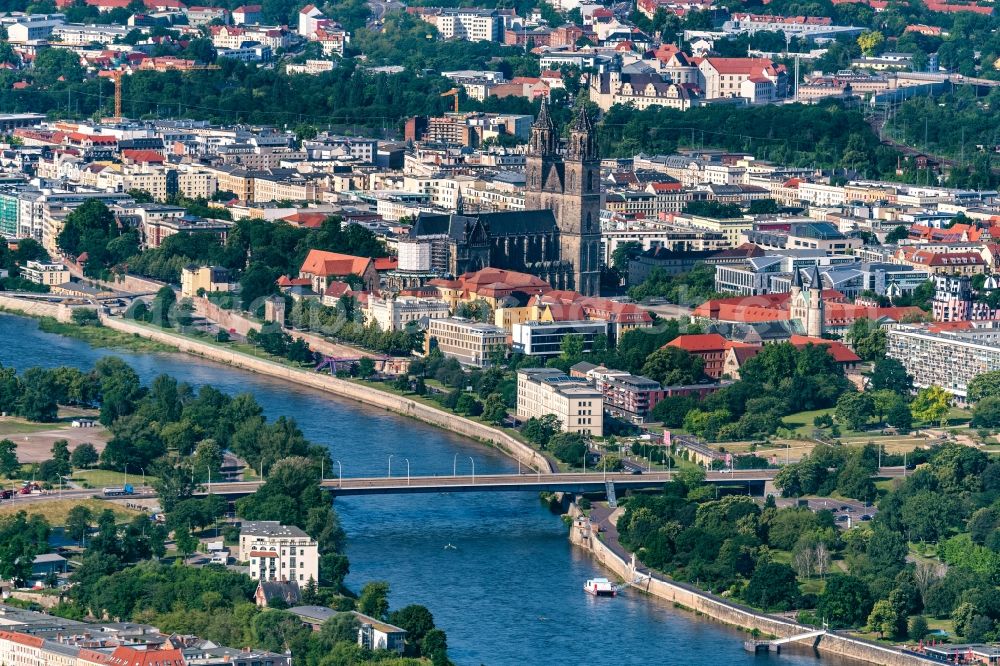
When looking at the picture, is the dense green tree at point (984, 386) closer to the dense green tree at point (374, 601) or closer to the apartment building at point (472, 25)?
the dense green tree at point (374, 601)

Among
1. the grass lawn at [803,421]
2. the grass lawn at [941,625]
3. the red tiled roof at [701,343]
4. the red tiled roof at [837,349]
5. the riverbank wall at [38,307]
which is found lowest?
the riverbank wall at [38,307]

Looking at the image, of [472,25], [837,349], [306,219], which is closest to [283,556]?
[837,349]

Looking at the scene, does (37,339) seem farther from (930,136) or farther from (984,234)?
(930,136)

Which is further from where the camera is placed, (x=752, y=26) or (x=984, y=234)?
(x=752, y=26)

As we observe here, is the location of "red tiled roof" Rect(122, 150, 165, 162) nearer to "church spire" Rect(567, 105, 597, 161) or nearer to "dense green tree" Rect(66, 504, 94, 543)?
"church spire" Rect(567, 105, 597, 161)

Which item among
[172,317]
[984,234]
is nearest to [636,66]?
[984,234]

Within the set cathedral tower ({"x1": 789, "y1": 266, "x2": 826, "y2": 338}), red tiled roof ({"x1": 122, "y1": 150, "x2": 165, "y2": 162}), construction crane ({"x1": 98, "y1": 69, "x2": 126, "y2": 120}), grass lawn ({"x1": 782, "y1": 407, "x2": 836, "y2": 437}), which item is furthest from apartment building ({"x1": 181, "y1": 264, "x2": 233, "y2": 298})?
construction crane ({"x1": 98, "y1": 69, "x2": 126, "y2": 120})

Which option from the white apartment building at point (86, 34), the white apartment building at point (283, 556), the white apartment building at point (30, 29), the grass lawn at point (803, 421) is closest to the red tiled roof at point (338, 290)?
the grass lawn at point (803, 421)
